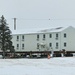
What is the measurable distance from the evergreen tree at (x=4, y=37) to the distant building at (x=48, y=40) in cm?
1326

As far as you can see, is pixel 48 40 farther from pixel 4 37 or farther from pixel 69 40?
pixel 4 37

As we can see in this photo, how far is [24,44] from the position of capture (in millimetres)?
97312

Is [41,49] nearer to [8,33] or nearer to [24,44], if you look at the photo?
[24,44]

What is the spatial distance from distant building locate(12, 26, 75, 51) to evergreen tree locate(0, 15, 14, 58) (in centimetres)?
1326

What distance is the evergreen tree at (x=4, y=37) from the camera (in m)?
79.8

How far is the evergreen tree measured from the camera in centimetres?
7981

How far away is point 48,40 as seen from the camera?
9206cm
